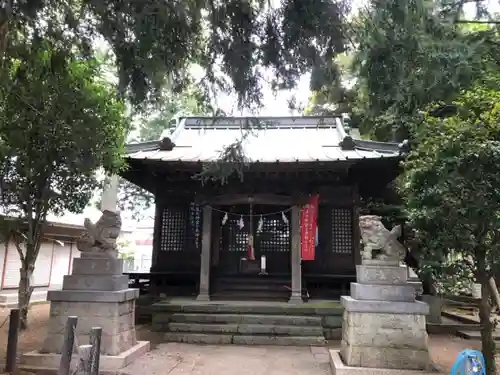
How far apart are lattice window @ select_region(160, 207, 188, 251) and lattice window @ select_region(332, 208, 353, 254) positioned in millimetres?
4400

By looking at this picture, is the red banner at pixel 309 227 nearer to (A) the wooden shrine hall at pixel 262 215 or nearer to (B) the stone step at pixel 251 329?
(A) the wooden shrine hall at pixel 262 215

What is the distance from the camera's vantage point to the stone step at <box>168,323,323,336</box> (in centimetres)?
895

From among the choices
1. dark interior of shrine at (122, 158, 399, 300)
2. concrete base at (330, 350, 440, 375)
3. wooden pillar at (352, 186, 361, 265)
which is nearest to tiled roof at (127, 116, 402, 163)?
dark interior of shrine at (122, 158, 399, 300)

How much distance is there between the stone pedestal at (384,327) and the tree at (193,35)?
136 inches

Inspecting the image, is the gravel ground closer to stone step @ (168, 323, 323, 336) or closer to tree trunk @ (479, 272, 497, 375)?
stone step @ (168, 323, 323, 336)

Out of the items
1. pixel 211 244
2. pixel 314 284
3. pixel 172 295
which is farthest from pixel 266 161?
pixel 172 295

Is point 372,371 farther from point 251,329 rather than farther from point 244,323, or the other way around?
point 244,323

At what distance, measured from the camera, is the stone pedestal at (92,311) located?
629 centimetres

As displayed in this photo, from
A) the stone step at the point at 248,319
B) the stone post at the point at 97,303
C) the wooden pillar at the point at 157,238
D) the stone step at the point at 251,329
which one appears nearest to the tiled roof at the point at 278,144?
the wooden pillar at the point at 157,238

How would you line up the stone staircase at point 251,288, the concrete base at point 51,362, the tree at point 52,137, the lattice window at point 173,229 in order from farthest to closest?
the lattice window at point 173,229 → the stone staircase at point 251,288 → the tree at point 52,137 → the concrete base at point 51,362

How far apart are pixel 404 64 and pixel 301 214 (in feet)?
20.9

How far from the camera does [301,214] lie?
35.6 feet

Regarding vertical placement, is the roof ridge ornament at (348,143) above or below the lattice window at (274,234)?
above

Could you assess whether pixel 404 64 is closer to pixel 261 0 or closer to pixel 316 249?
pixel 261 0
